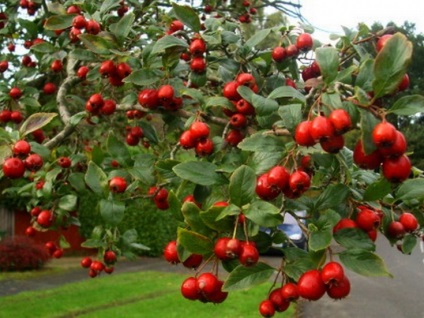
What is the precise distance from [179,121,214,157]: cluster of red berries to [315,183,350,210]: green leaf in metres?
0.53

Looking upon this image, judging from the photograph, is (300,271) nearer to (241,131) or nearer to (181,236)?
(181,236)

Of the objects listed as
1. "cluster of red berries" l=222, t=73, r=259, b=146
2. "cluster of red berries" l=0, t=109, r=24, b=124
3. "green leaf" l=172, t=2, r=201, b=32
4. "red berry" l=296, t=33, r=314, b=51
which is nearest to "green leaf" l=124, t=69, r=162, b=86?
"green leaf" l=172, t=2, r=201, b=32

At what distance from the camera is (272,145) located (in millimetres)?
1836

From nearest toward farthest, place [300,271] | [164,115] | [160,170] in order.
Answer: [300,271]
[160,170]
[164,115]

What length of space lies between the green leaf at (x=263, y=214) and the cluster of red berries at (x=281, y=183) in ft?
0.10

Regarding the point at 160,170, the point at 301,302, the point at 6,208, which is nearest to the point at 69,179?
the point at 160,170

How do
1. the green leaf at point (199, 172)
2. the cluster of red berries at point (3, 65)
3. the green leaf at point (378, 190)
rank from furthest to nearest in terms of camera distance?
the cluster of red berries at point (3, 65)
the green leaf at point (199, 172)
the green leaf at point (378, 190)

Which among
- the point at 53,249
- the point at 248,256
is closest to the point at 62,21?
the point at 248,256

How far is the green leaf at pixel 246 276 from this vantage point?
67.4 inches

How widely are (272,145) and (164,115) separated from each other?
95 centimetres

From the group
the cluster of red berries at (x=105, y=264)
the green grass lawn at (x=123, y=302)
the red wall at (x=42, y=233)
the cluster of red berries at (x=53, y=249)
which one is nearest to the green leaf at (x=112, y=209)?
the cluster of red berries at (x=105, y=264)

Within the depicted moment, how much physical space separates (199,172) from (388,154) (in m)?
0.68

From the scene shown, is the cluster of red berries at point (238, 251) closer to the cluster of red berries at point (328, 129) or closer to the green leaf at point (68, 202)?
the cluster of red berries at point (328, 129)

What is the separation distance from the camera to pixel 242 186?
1741 mm
